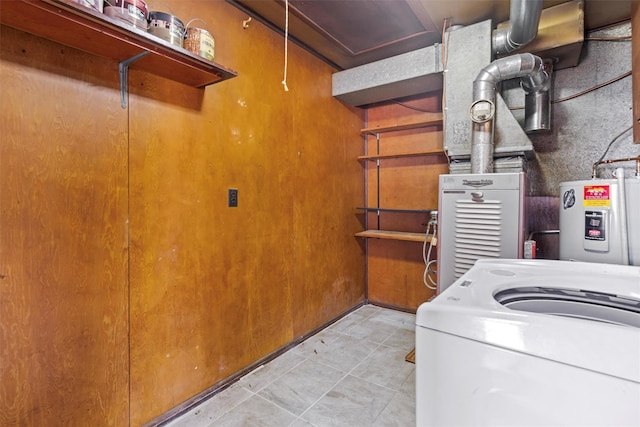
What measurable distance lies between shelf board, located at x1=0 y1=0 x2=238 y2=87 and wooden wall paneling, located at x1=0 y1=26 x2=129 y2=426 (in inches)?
3.5

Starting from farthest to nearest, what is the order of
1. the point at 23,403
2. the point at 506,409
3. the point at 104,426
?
the point at 104,426 < the point at 23,403 < the point at 506,409

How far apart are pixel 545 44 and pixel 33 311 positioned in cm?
318

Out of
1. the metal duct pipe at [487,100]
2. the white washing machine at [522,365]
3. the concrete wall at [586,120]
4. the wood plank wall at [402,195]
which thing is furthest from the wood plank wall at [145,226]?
the concrete wall at [586,120]

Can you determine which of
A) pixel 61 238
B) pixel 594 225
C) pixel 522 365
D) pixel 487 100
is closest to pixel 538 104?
pixel 487 100

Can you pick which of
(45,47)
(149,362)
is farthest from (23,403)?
(45,47)

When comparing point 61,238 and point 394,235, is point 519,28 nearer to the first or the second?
point 394,235

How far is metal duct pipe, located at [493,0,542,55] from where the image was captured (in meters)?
1.71

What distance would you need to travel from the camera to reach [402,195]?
3203 mm

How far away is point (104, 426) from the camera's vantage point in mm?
1461

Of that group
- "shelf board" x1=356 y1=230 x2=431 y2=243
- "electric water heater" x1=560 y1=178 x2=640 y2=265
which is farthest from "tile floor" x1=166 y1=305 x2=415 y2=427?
"electric water heater" x1=560 y1=178 x2=640 y2=265

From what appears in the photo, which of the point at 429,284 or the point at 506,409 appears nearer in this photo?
the point at 506,409

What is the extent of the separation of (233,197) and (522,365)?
5.62 feet

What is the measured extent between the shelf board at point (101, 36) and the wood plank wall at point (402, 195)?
203 cm

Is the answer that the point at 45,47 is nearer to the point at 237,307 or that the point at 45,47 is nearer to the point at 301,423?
the point at 237,307
